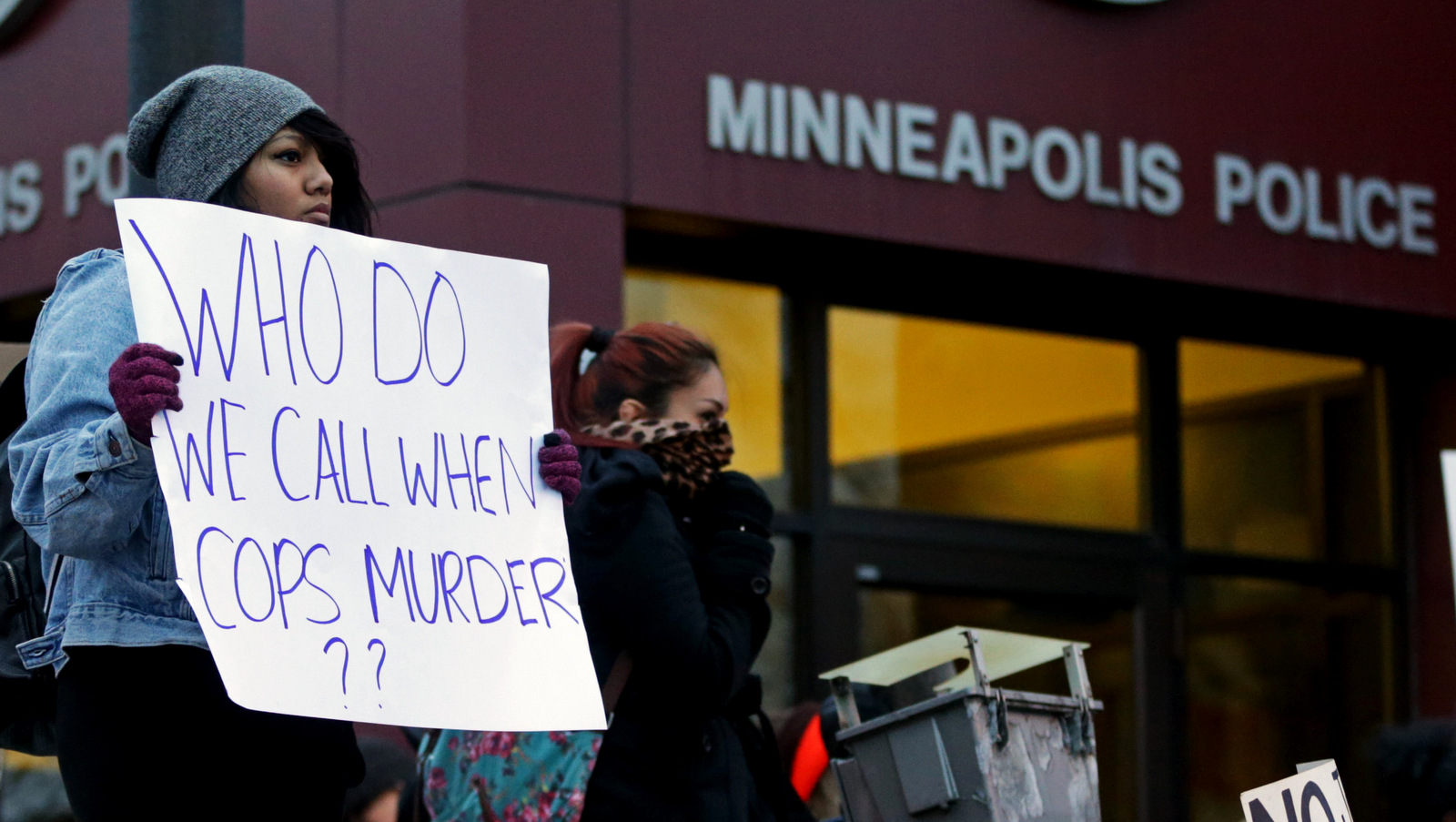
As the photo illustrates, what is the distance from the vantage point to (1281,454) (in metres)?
9.32

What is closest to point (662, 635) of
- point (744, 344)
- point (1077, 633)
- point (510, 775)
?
point (510, 775)

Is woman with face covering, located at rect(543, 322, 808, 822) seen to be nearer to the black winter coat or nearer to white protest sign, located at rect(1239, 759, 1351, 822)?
the black winter coat

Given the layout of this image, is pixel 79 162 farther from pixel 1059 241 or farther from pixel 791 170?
pixel 1059 241

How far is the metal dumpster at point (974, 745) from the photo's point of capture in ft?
12.0

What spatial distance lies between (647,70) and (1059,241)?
177 centimetres

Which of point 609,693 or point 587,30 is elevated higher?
point 587,30

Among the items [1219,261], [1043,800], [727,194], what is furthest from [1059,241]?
[1043,800]

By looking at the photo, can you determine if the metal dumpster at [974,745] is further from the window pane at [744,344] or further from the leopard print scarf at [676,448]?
the window pane at [744,344]

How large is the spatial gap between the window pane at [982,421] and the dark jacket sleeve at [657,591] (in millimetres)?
4171

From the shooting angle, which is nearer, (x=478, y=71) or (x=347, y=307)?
(x=347, y=307)

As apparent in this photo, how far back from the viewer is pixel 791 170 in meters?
7.24

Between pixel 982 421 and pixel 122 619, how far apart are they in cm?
610

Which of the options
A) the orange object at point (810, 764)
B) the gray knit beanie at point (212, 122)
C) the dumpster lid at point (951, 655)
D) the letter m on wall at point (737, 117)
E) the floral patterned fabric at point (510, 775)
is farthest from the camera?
the letter m on wall at point (737, 117)

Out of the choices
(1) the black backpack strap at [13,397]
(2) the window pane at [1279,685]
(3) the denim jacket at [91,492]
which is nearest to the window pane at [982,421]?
(2) the window pane at [1279,685]
